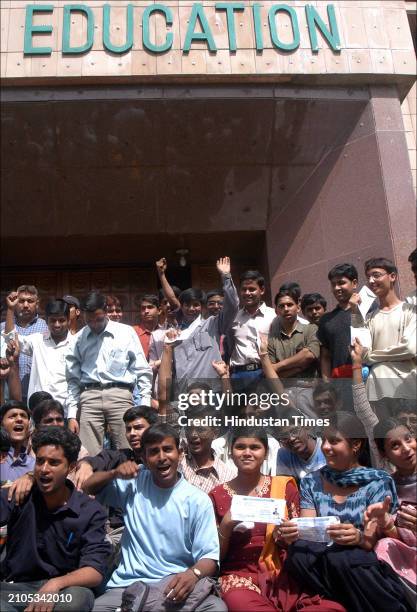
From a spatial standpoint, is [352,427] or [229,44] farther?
[229,44]

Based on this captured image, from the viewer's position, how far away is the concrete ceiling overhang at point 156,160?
318 inches

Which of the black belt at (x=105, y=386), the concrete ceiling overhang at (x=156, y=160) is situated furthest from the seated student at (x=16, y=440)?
the concrete ceiling overhang at (x=156, y=160)

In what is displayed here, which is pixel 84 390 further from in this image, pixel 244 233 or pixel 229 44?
pixel 229 44

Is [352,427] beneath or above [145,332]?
beneath

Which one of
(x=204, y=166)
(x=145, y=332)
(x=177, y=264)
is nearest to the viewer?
(x=145, y=332)

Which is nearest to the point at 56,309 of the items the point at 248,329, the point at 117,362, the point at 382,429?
the point at 117,362

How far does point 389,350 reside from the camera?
3842mm

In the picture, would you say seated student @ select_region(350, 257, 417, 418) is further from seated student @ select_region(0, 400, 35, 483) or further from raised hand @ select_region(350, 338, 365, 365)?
seated student @ select_region(0, 400, 35, 483)

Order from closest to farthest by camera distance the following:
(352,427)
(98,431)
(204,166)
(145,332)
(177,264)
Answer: (352,427), (98,431), (145,332), (204,166), (177,264)

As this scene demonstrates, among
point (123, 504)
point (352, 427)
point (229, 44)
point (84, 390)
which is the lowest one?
point (123, 504)

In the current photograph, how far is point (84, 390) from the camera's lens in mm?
4945

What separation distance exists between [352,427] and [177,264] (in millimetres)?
6696

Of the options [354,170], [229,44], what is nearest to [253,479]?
[354,170]

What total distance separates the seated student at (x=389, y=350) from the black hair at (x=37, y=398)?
2440 mm
